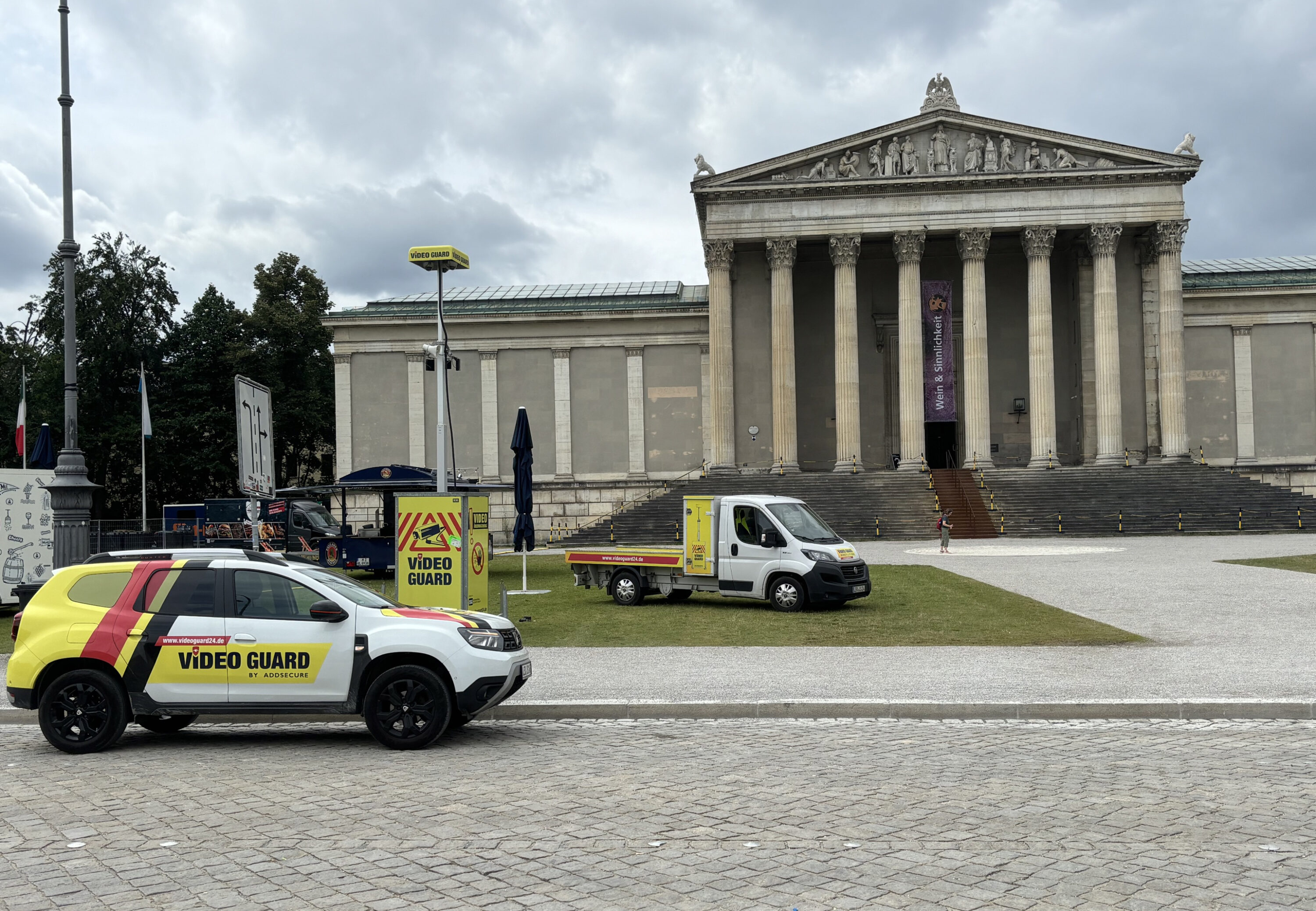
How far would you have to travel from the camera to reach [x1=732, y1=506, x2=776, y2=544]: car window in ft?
69.7

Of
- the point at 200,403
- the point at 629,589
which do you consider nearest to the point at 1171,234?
the point at 629,589

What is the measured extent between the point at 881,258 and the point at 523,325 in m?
18.7

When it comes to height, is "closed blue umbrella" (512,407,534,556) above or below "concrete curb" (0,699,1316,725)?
above

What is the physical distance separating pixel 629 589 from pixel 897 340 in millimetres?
37040

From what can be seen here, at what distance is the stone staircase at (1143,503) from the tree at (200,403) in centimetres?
4226

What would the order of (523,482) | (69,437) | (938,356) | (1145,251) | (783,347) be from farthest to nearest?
(1145,251) → (783,347) → (938,356) → (523,482) → (69,437)

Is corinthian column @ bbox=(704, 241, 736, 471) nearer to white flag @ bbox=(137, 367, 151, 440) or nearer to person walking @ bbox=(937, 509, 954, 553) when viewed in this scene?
person walking @ bbox=(937, 509, 954, 553)

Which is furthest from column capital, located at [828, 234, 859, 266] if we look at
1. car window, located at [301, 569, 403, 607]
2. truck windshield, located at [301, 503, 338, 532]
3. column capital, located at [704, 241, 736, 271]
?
car window, located at [301, 569, 403, 607]

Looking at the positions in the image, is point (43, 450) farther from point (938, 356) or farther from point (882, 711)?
point (938, 356)

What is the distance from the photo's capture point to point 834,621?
1905 centimetres

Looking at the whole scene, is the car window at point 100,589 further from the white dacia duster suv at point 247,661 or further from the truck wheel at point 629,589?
the truck wheel at point 629,589

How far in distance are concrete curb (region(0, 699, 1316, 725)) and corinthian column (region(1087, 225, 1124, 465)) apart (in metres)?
41.1

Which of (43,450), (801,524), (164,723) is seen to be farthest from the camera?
(43,450)

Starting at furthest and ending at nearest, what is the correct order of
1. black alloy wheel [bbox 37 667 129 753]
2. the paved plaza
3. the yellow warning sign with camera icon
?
the yellow warning sign with camera icon < the paved plaza < black alloy wheel [bbox 37 667 129 753]
